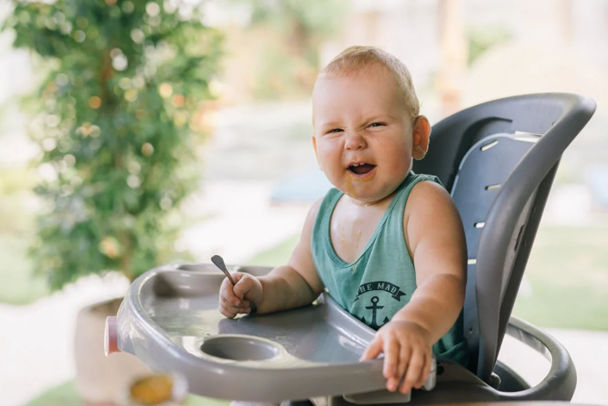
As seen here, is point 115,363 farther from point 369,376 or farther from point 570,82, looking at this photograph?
point 570,82

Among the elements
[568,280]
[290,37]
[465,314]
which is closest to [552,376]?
[465,314]

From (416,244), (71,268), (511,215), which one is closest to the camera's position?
(511,215)

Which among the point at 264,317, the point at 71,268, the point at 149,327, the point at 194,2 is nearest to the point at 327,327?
the point at 264,317

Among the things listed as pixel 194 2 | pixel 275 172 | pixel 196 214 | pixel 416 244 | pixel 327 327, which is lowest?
pixel 275 172

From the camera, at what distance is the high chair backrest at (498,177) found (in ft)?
2.54

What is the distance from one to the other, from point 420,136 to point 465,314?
261mm

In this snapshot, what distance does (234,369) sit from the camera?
0.67 m

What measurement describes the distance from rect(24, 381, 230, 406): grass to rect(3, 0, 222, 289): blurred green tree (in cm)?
52

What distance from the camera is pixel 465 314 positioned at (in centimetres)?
99

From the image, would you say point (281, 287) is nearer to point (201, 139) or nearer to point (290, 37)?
point (201, 139)

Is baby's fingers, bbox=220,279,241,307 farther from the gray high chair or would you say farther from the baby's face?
the baby's face

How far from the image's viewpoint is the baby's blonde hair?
919 millimetres

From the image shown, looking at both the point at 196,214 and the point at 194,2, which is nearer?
the point at 194,2

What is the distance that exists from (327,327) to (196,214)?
1774mm
